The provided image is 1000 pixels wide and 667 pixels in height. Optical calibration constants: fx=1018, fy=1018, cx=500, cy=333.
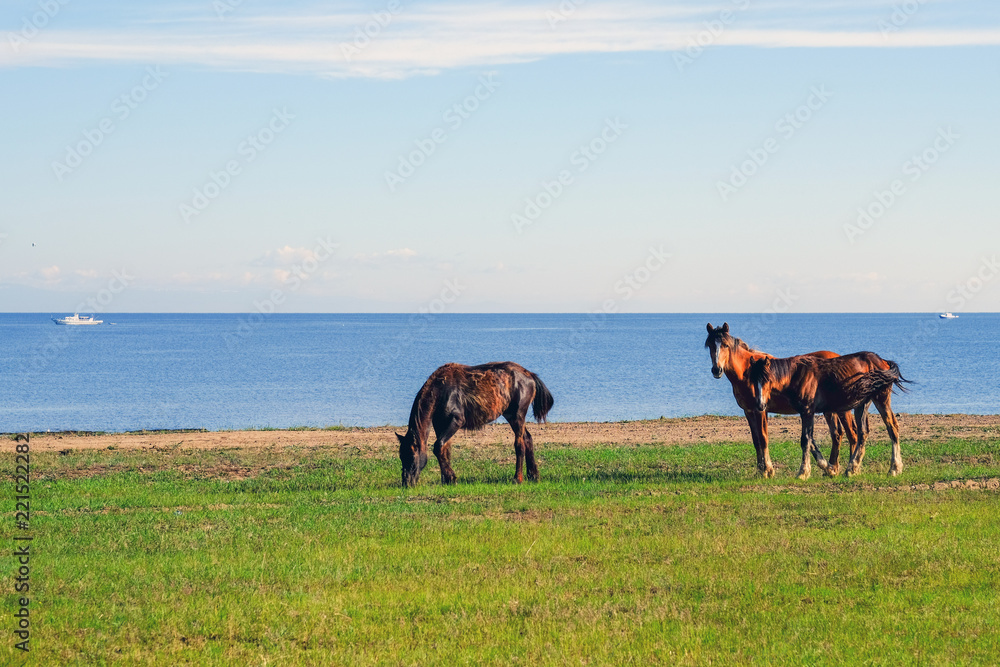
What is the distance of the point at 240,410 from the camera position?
2411 inches

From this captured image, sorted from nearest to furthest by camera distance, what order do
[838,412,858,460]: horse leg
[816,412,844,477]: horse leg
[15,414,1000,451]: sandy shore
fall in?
[816,412,844,477]: horse leg, [838,412,858,460]: horse leg, [15,414,1000,451]: sandy shore

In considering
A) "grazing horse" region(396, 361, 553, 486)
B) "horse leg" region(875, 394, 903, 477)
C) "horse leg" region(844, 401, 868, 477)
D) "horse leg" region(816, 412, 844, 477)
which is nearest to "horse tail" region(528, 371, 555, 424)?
"grazing horse" region(396, 361, 553, 486)

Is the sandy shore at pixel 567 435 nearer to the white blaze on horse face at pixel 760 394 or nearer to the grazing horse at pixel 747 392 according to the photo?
the grazing horse at pixel 747 392


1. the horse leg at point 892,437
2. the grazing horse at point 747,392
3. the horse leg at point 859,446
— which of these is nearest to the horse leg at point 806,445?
the grazing horse at point 747,392

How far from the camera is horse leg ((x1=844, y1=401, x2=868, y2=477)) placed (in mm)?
19703

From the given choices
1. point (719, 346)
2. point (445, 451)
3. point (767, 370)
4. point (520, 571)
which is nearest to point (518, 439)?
point (445, 451)

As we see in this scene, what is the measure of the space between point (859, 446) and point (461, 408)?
7.88m

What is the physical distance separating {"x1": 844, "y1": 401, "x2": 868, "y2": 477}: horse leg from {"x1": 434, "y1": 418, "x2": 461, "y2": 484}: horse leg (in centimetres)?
750

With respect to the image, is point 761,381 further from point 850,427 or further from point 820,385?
point 850,427

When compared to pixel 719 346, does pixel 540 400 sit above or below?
below

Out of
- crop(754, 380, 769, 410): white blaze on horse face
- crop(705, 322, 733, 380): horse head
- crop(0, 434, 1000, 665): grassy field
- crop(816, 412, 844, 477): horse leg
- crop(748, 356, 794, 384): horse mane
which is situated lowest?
crop(0, 434, 1000, 665): grassy field

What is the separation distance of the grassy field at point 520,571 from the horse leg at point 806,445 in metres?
0.24

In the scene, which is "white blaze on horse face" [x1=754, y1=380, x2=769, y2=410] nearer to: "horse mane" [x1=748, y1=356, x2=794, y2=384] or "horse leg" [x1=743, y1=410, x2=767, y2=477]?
"horse mane" [x1=748, y1=356, x2=794, y2=384]

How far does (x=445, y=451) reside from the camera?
1914 centimetres
